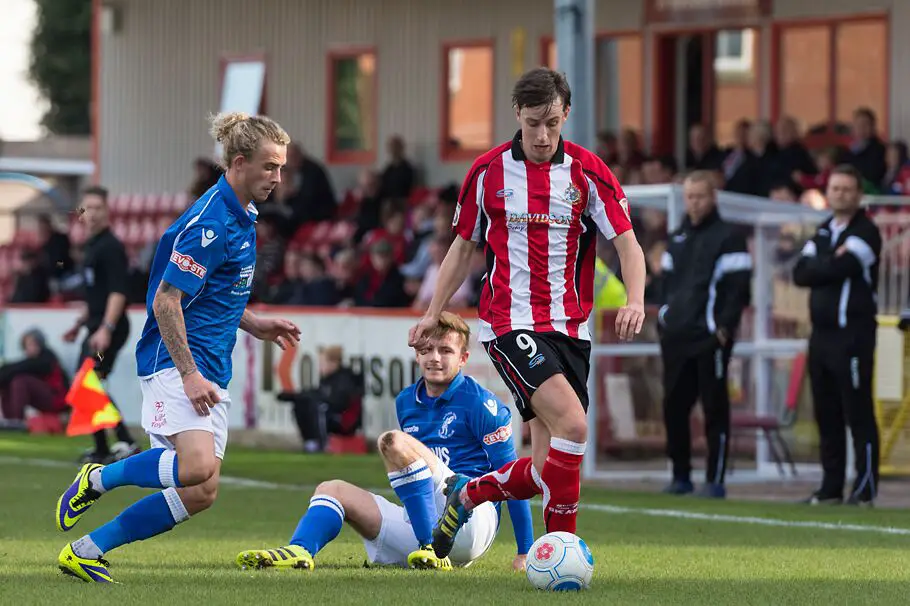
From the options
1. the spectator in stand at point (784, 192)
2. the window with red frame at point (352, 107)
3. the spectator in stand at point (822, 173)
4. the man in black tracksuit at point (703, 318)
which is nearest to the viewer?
the man in black tracksuit at point (703, 318)

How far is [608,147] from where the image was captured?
69.3ft

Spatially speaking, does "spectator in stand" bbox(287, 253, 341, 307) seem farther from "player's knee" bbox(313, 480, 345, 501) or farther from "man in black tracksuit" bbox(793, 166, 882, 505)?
"player's knee" bbox(313, 480, 345, 501)

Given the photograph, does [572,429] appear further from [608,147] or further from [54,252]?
[54,252]

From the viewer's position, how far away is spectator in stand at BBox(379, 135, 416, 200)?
23.7 meters

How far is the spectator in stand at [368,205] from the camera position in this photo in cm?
2272

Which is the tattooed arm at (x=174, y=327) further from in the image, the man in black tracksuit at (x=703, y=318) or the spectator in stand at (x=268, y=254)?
the spectator in stand at (x=268, y=254)

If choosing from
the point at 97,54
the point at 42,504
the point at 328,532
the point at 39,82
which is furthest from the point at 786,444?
the point at 39,82

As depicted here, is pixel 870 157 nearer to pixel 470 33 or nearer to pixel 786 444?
pixel 786 444

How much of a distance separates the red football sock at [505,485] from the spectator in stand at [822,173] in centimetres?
1123

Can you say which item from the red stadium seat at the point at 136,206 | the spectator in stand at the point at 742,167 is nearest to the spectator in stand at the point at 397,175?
the spectator in stand at the point at 742,167

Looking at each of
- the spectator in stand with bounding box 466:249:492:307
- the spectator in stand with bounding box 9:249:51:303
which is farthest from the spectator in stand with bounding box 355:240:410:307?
the spectator in stand with bounding box 9:249:51:303

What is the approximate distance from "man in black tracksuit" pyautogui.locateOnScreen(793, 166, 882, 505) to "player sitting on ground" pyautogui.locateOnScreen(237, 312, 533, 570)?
14.2ft

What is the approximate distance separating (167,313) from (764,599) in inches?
102

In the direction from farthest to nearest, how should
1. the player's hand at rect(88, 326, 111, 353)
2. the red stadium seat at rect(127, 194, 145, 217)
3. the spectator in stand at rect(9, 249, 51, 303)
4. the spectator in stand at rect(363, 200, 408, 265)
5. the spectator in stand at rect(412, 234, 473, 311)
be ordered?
the red stadium seat at rect(127, 194, 145, 217), the spectator in stand at rect(9, 249, 51, 303), the spectator in stand at rect(363, 200, 408, 265), the spectator in stand at rect(412, 234, 473, 311), the player's hand at rect(88, 326, 111, 353)
